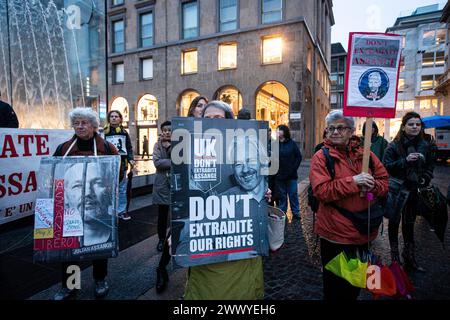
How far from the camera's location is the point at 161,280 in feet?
8.90

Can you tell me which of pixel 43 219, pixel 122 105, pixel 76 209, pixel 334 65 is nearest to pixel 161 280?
pixel 76 209

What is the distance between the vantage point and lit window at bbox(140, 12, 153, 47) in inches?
837

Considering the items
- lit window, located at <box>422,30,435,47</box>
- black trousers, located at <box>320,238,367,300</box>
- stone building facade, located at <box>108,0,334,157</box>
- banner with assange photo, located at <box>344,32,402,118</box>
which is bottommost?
black trousers, located at <box>320,238,367,300</box>

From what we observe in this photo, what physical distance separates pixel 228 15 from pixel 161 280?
19.5 m

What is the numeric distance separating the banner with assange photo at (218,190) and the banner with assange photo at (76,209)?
3.21 ft

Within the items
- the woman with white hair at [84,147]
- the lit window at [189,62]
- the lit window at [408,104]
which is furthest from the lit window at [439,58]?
the woman with white hair at [84,147]

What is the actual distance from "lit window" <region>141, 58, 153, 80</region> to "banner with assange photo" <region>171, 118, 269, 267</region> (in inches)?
857

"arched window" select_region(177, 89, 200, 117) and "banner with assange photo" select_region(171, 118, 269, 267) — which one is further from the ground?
"arched window" select_region(177, 89, 200, 117)

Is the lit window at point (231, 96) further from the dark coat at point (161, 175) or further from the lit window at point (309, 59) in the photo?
the dark coat at point (161, 175)

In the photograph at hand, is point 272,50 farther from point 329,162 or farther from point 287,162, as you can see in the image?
point 329,162

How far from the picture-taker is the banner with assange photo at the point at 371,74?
1.95m

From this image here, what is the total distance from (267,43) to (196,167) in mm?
17965

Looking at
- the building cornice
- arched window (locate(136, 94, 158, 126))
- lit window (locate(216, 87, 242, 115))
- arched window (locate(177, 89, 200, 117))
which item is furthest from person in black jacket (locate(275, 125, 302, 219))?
arched window (locate(136, 94, 158, 126))

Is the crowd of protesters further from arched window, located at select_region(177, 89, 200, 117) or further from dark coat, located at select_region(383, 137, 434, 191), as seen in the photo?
arched window, located at select_region(177, 89, 200, 117)
